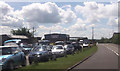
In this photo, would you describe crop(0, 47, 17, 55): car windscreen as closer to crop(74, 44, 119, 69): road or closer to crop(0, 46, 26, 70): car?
crop(0, 46, 26, 70): car

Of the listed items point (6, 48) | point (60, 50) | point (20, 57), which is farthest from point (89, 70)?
point (60, 50)

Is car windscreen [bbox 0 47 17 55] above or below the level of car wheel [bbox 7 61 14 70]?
above

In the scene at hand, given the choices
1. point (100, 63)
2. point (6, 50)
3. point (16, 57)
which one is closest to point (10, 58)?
point (16, 57)

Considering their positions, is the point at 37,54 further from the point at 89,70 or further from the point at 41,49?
the point at 89,70

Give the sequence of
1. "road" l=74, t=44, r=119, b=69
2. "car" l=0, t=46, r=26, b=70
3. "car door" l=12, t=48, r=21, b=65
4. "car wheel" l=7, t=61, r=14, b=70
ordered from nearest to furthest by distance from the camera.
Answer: "car" l=0, t=46, r=26, b=70 < "car wheel" l=7, t=61, r=14, b=70 < "car door" l=12, t=48, r=21, b=65 < "road" l=74, t=44, r=119, b=69

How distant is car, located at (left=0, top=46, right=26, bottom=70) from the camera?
11371 millimetres

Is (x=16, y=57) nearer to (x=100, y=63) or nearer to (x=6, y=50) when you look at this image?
(x=6, y=50)

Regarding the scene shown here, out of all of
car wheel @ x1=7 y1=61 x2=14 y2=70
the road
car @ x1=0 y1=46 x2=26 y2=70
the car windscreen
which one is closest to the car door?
car @ x1=0 y1=46 x2=26 y2=70

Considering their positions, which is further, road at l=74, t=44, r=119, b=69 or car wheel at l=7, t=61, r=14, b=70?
road at l=74, t=44, r=119, b=69

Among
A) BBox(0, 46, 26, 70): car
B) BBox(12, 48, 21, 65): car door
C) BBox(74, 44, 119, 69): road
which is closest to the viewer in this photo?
BBox(0, 46, 26, 70): car

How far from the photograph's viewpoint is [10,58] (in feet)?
38.8

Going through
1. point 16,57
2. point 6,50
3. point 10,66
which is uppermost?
point 6,50

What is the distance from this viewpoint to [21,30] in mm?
90625

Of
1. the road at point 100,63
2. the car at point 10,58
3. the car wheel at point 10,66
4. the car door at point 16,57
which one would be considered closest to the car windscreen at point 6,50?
the car at point 10,58
